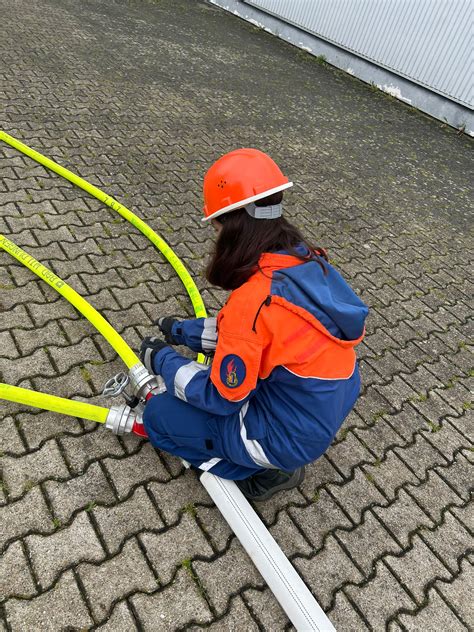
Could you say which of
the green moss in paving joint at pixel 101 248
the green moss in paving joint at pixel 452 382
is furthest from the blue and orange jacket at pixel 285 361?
the green moss in paving joint at pixel 101 248

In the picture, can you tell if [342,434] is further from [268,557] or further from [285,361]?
[285,361]

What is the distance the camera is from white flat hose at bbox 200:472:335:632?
2.15m

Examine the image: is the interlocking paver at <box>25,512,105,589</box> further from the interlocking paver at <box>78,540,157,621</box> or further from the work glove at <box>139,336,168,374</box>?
the work glove at <box>139,336,168,374</box>

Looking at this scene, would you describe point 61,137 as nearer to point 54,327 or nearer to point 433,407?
point 54,327

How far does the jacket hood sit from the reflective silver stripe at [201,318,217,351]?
0.81 metres

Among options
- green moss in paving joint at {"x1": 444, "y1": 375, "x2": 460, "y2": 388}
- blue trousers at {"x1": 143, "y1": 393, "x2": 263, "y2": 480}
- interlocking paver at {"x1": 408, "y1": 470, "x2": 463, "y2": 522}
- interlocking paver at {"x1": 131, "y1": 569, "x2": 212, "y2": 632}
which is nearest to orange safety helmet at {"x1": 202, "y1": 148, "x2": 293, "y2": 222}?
blue trousers at {"x1": 143, "y1": 393, "x2": 263, "y2": 480}

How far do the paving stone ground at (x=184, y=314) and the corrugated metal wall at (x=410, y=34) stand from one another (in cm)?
282

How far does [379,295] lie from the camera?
4656 millimetres

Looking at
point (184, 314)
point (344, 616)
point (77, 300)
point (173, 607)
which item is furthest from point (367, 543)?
point (77, 300)

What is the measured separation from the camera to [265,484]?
254 cm

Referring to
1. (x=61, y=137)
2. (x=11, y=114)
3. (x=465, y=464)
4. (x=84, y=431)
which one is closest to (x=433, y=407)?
(x=465, y=464)

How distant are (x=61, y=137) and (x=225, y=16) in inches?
378

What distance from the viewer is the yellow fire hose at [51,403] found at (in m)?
2.59

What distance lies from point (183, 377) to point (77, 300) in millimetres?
1323
